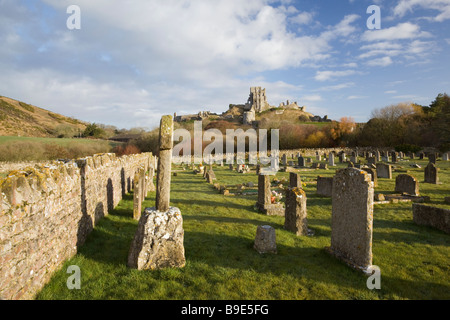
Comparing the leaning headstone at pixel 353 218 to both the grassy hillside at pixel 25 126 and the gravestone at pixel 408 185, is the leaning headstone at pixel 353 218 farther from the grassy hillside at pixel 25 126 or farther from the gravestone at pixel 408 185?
the grassy hillside at pixel 25 126

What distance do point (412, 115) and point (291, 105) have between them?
83.5 m

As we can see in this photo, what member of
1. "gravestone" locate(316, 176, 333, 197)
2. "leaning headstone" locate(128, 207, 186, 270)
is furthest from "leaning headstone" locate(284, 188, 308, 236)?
"gravestone" locate(316, 176, 333, 197)

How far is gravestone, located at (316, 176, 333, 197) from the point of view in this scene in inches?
510

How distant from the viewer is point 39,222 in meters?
4.13

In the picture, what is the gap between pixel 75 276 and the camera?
470 centimetres

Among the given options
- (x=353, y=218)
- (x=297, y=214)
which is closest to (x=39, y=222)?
(x=353, y=218)

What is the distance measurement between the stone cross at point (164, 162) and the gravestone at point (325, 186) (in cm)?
1020

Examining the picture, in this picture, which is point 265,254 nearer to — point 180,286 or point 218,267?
point 218,267

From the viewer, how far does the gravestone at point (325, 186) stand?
12953mm

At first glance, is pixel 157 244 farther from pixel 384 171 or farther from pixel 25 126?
pixel 25 126

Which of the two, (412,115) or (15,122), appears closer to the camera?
(412,115)

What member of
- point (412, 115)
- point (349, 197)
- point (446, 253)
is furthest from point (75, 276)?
point (412, 115)

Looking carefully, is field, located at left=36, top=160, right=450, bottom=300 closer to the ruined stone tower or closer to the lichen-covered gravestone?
the lichen-covered gravestone

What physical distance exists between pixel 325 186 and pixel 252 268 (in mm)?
9339
